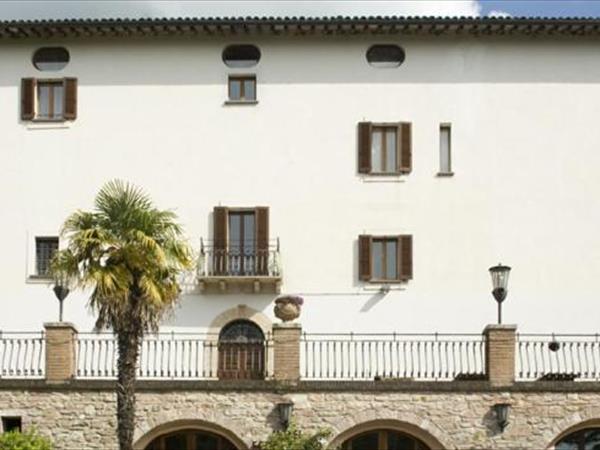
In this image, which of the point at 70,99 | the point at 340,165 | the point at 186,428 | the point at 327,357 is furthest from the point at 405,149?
the point at 186,428

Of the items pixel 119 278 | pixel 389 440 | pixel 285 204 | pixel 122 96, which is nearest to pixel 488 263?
pixel 285 204

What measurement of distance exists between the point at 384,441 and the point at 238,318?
751cm

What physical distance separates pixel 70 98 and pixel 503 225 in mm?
11939

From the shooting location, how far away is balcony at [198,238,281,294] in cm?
3175

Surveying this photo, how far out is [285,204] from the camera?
3262cm

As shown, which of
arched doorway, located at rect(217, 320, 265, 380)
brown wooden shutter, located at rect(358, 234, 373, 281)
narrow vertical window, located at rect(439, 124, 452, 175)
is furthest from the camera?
narrow vertical window, located at rect(439, 124, 452, 175)

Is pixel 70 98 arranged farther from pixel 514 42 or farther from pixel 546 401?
pixel 546 401

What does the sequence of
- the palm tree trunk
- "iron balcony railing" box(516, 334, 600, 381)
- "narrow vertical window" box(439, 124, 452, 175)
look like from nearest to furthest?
1. the palm tree trunk
2. "iron balcony railing" box(516, 334, 600, 381)
3. "narrow vertical window" box(439, 124, 452, 175)

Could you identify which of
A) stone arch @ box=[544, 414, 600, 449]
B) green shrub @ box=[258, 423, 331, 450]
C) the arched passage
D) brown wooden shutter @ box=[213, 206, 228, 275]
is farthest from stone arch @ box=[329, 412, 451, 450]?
brown wooden shutter @ box=[213, 206, 228, 275]

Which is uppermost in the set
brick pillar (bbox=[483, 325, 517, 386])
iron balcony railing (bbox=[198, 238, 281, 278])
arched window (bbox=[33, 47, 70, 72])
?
arched window (bbox=[33, 47, 70, 72])

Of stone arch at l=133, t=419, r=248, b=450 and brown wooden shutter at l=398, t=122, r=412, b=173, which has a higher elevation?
brown wooden shutter at l=398, t=122, r=412, b=173

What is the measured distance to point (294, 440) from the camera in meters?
24.3

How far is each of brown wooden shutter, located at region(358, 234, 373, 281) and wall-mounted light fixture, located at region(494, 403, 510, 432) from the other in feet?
24.8

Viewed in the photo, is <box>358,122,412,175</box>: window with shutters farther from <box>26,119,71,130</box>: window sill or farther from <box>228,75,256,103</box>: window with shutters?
<box>26,119,71,130</box>: window sill
